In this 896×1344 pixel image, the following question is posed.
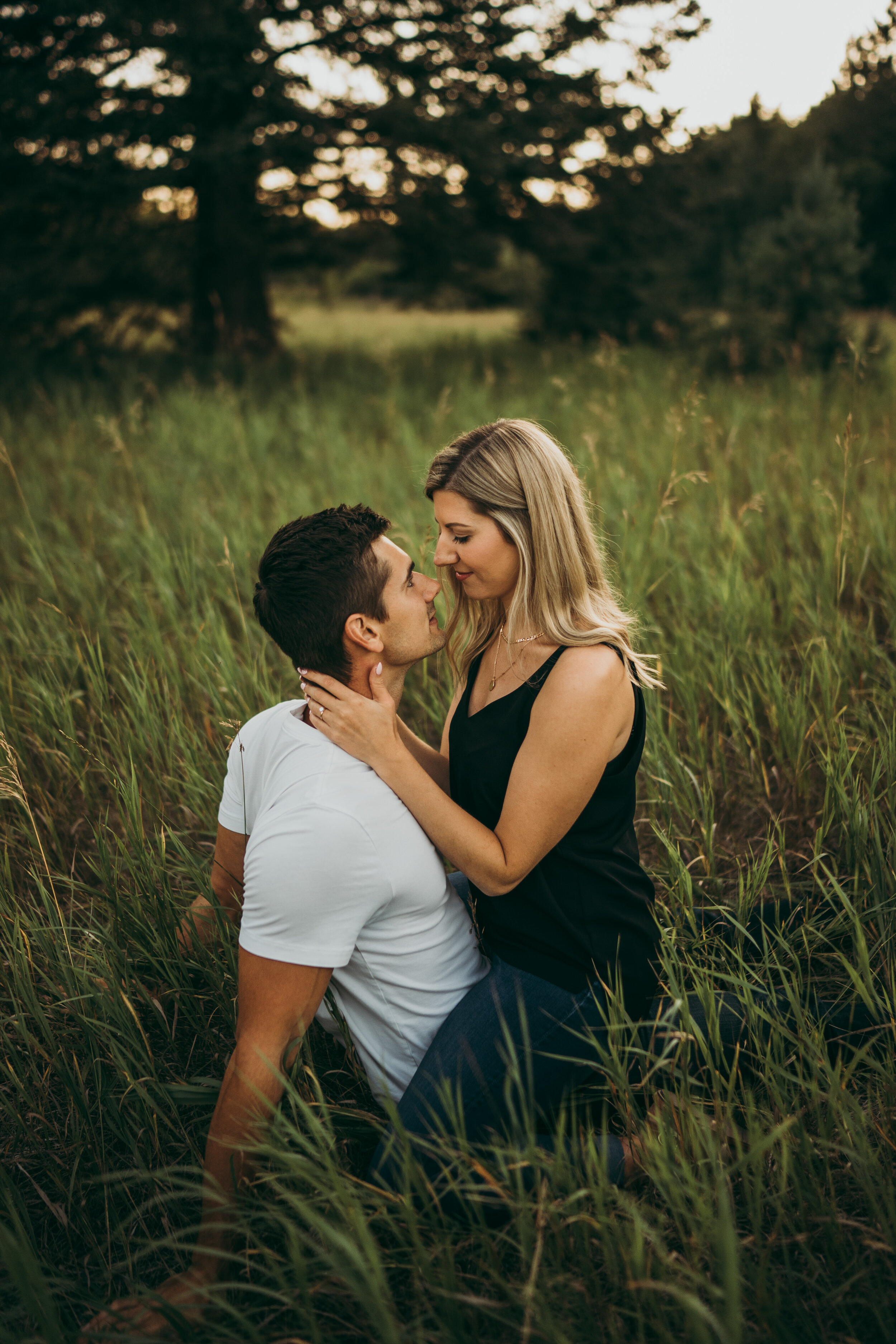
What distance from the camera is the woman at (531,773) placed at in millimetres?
1685

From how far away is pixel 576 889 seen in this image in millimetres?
1834

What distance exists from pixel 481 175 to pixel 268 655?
8.57 meters

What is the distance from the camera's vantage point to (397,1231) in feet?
4.46

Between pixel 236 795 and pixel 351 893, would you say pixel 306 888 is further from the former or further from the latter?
pixel 236 795

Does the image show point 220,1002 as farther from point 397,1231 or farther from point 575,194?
point 575,194

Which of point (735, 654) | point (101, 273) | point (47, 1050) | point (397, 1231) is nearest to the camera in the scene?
point (397, 1231)

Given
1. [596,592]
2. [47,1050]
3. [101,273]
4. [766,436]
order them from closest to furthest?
1. [47,1050]
2. [596,592]
3. [766,436]
4. [101,273]

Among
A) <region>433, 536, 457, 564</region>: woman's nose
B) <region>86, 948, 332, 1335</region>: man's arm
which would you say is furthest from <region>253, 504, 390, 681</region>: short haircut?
<region>86, 948, 332, 1335</region>: man's arm

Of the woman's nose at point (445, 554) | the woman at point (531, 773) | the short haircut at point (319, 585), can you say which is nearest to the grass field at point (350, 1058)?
the woman at point (531, 773)

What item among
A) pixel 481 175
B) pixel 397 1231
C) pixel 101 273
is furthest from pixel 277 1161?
pixel 101 273

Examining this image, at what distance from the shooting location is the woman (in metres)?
1.68

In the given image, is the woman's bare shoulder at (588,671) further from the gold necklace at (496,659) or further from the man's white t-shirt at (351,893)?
the man's white t-shirt at (351,893)

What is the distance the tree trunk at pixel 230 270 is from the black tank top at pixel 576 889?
380 inches

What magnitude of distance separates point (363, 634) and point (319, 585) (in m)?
0.15
